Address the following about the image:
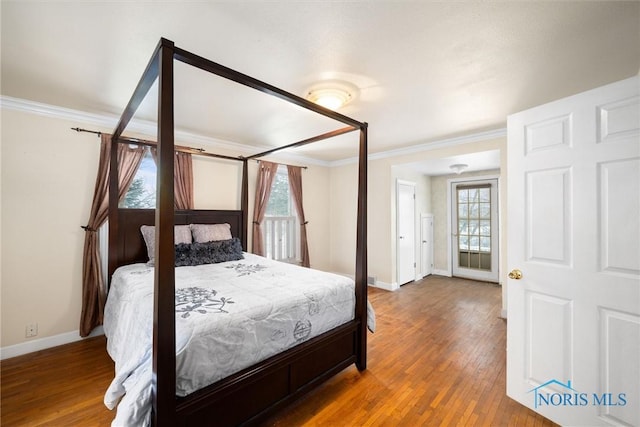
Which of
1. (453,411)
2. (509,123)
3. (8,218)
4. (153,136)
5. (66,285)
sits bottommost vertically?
(453,411)

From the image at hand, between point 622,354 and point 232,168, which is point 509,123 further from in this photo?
point 232,168

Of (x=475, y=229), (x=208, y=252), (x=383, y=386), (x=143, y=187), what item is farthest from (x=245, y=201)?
(x=475, y=229)

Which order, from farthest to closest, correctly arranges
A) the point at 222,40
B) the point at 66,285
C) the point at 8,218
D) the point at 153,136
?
the point at 153,136 → the point at 66,285 → the point at 8,218 → the point at 222,40

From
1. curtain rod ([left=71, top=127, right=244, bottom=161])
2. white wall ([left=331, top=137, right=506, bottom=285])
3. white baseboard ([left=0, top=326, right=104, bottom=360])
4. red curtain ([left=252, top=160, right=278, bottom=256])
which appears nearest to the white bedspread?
white baseboard ([left=0, top=326, right=104, bottom=360])

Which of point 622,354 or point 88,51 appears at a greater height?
point 88,51

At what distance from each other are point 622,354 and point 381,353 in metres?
1.69

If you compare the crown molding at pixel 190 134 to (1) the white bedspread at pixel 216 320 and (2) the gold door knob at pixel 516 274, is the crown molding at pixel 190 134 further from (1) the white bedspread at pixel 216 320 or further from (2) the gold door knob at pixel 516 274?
(2) the gold door knob at pixel 516 274

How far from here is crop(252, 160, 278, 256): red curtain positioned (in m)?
4.18

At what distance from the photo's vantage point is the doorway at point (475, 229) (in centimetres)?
514

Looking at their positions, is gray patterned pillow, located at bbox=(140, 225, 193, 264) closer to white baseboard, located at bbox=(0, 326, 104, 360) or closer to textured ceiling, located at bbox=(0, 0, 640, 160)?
white baseboard, located at bbox=(0, 326, 104, 360)

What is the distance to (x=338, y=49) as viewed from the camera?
176cm

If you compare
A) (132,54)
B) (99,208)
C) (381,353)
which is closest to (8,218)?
(99,208)

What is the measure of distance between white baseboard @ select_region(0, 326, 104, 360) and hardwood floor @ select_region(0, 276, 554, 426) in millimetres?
81

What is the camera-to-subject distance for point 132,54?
5.98ft
